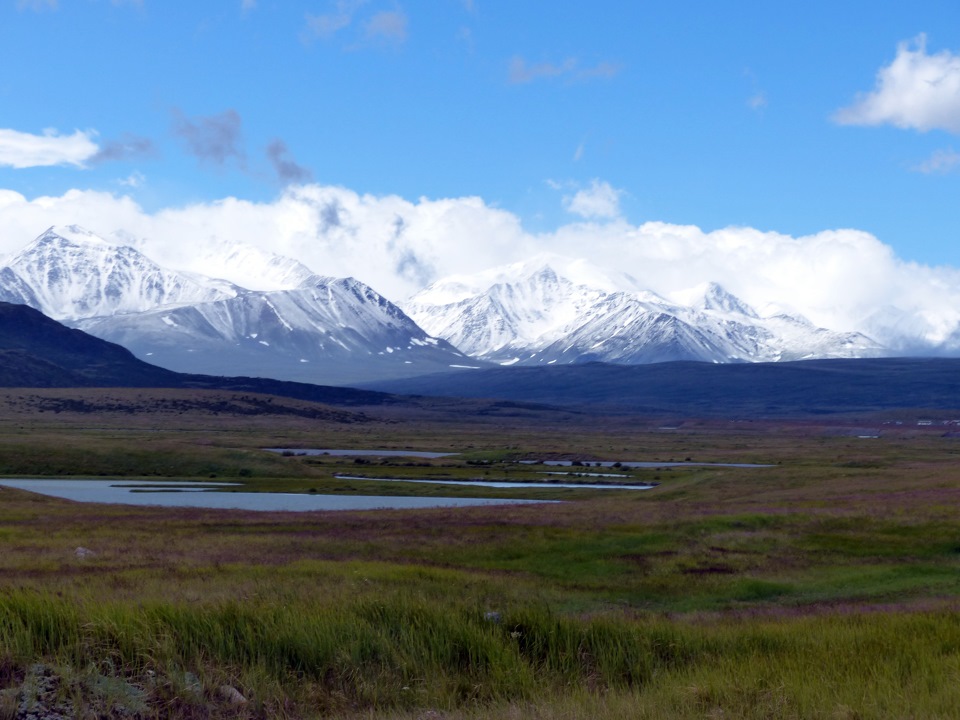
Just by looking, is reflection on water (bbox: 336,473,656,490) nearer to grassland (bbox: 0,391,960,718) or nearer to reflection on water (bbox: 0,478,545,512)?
reflection on water (bbox: 0,478,545,512)

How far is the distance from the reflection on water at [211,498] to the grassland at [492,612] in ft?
58.7

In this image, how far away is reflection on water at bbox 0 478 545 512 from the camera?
2756 inches

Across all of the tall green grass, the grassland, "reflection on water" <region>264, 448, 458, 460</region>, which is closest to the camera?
the tall green grass

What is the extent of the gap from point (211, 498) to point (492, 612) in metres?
60.4

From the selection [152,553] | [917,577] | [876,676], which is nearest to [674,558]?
[917,577]

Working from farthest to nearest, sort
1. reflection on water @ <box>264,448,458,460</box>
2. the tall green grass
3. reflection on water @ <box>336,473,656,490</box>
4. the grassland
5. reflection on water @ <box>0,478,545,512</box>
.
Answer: reflection on water @ <box>264,448,458,460</box>
reflection on water @ <box>336,473,656,490</box>
reflection on water @ <box>0,478,545,512</box>
the grassland
the tall green grass

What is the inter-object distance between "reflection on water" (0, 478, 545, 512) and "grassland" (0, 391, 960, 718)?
704 inches

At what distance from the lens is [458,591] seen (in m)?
23.6

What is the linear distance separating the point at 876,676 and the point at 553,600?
11.3 metres

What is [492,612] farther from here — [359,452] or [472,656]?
[359,452]

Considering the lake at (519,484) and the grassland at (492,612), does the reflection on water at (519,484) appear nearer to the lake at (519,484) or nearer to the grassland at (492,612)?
the lake at (519,484)

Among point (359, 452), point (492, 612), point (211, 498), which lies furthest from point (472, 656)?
point (359, 452)

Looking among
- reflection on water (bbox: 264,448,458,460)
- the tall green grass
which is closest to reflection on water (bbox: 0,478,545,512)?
reflection on water (bbox: 264,448,458,460)

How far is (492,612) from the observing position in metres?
18.3
